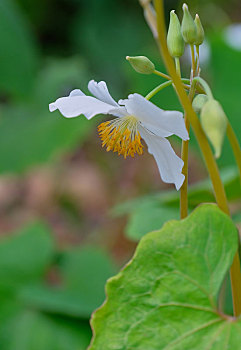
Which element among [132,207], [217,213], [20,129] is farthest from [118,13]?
[217,213]

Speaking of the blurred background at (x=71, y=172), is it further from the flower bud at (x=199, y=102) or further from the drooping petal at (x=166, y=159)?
the flower bud at (x=199, y=102)

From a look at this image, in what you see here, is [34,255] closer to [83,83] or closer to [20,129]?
[20,129]

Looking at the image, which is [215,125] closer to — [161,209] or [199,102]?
[199,102]

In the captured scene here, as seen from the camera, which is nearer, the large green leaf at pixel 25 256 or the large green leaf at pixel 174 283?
the large green leaf at pixel 174 283

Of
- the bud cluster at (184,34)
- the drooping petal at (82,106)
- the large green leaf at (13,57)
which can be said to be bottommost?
the drooping petal at (82,106)

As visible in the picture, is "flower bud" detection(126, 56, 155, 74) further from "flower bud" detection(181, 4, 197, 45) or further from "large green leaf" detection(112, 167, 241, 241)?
"large green leaf" detection(112, 167, 241, 241)

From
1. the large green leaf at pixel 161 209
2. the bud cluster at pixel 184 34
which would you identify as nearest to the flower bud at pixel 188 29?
the bud cluster at pixel 184 34

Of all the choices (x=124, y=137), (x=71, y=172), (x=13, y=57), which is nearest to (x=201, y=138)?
(x=124, y=137)
